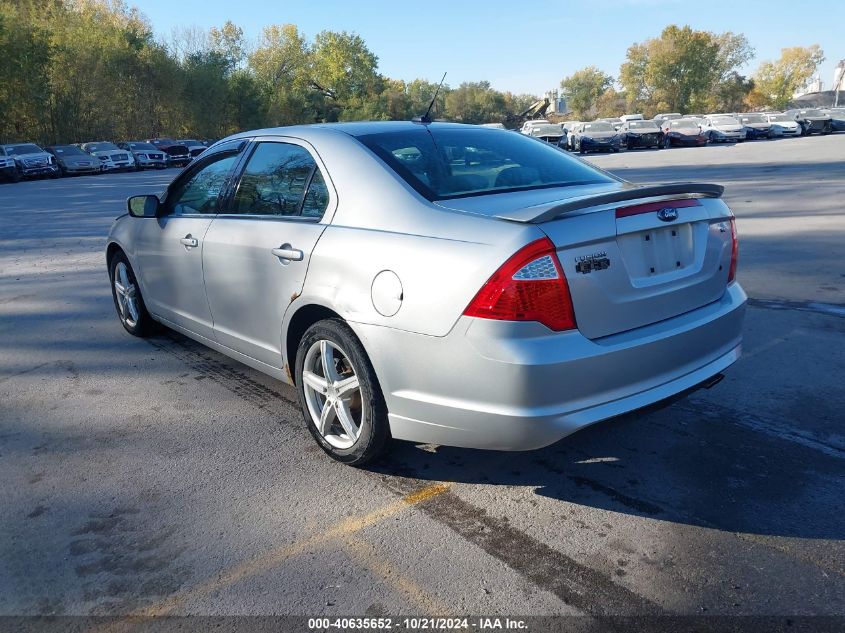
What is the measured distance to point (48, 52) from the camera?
150 feet

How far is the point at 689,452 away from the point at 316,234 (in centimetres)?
211

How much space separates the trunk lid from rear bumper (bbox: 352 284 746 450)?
10cm

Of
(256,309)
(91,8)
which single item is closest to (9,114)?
(91,8)

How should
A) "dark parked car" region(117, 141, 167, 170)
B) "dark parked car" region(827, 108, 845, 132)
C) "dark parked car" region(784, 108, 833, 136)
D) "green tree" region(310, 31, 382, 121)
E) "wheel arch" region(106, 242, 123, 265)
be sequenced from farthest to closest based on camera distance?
"green tree" region(310, 31, 382, 121) → "dark parked car" region(827, 108, 845, 132) → "dark parked car" region(784, 108, 833, 136) → "dark parked car" region(117, 141, 167, 170) → "wheel arch" region(106, 242, 123, 265)

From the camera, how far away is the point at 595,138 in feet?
119

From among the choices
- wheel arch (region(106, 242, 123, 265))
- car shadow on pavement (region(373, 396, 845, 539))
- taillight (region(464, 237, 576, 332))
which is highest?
taillight (region(464, 237, 576, 332))

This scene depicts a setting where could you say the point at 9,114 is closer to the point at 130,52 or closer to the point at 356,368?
the point at 130,52

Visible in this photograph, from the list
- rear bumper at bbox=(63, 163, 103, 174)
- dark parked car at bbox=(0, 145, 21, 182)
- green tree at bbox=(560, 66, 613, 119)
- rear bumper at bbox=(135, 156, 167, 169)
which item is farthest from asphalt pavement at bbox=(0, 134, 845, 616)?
green tree at bbox=(560, 66, 613, 119)

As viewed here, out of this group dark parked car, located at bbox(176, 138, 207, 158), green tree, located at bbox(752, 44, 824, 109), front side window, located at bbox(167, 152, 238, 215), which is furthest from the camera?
green tree, located at bbox(752, 44, 824, 109)

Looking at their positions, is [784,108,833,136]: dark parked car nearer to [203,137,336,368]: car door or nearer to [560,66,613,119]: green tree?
[203,137,336,368]: car door

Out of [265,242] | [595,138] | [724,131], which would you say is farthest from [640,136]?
[265,242]

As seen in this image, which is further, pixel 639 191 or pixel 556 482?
pixel 556 482

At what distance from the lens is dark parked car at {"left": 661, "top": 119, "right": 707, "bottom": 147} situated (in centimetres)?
3850

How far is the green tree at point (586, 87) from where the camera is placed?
118m
